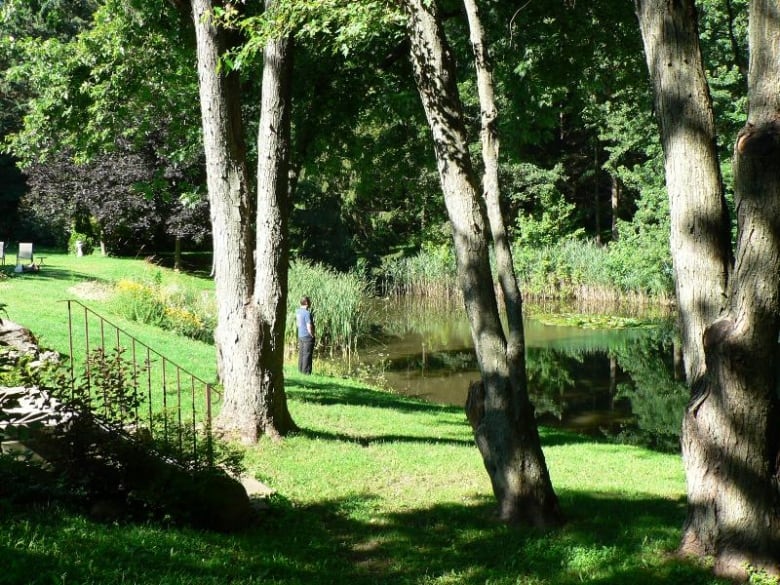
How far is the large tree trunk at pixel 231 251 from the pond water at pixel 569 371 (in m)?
7.12

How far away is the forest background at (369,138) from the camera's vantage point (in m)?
11.7

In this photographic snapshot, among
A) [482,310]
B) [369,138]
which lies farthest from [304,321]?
[482,310]

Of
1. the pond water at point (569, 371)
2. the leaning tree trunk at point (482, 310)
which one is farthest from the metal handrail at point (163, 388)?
the pond water at point (569, 371)

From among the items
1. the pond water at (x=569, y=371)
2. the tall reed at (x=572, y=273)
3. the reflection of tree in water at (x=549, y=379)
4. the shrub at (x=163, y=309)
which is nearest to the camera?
the pond water at (x=569, y=371)

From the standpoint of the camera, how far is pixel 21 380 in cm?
540

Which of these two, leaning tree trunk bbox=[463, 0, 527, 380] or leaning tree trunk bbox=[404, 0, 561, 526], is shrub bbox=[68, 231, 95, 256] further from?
leaning tree trunk bbox=[463, 0, 527, 380]

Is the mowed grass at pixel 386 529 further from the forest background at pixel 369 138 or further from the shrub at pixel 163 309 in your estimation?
the shrub at pixel 163 309

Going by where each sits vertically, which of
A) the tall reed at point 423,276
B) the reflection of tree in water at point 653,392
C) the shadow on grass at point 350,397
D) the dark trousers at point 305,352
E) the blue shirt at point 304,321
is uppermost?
the tall reed at point 423,276

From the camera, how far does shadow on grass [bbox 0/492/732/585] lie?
4230mm

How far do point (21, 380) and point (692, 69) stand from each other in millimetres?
5095

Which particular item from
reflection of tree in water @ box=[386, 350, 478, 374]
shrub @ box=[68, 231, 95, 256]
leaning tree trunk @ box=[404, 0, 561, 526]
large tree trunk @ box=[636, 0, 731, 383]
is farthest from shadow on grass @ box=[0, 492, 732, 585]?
shrub @ box=[68, 231, 95, 256]

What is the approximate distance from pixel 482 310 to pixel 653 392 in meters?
11.5

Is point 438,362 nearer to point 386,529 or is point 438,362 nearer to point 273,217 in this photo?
point 273,217

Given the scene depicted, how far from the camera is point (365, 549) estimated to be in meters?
5.80
